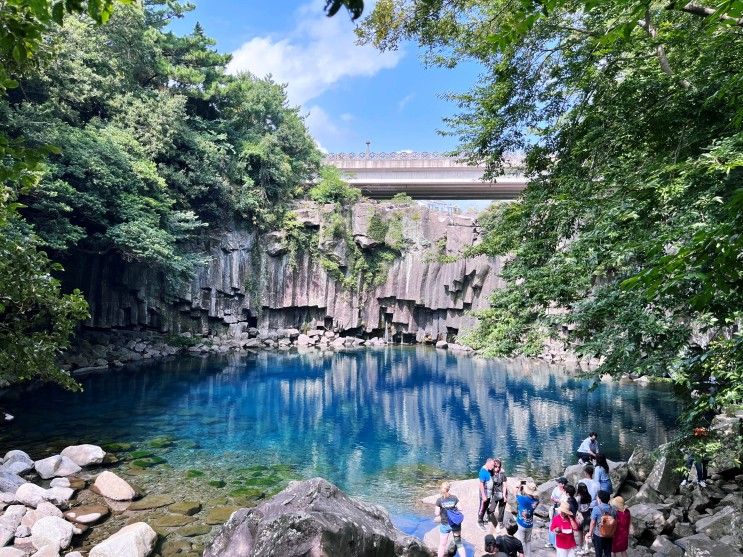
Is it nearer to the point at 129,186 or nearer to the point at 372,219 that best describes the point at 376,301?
the point at 372,219

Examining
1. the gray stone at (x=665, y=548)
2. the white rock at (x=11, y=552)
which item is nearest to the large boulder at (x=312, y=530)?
the white rock at (x=11, y=552)

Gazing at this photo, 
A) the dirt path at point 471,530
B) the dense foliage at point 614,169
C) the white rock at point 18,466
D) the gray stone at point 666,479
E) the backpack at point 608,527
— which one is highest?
the dense foliage at point 614,169

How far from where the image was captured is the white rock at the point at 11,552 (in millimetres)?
7316

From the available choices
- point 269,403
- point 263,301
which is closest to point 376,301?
point 263,301

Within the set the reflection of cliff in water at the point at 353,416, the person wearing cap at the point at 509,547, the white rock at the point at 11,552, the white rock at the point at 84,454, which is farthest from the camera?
the reflection of cliff in water at the point at 353,416

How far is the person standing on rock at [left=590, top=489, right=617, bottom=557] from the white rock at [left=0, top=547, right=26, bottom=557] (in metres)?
8.25

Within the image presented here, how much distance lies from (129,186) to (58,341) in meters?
17.9

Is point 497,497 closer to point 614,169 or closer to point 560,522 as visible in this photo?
point 560,522

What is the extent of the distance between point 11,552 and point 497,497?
7.61m

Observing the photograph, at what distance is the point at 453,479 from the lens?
Answer: 11.8m

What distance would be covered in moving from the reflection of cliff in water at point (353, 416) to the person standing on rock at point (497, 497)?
2921mm

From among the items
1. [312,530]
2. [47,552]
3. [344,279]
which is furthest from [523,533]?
[344,279]

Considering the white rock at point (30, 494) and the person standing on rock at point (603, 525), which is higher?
the person standing on rock at point (603, 525)

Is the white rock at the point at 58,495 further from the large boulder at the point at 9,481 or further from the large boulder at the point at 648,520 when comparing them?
the large boulder at the point at 648,520
